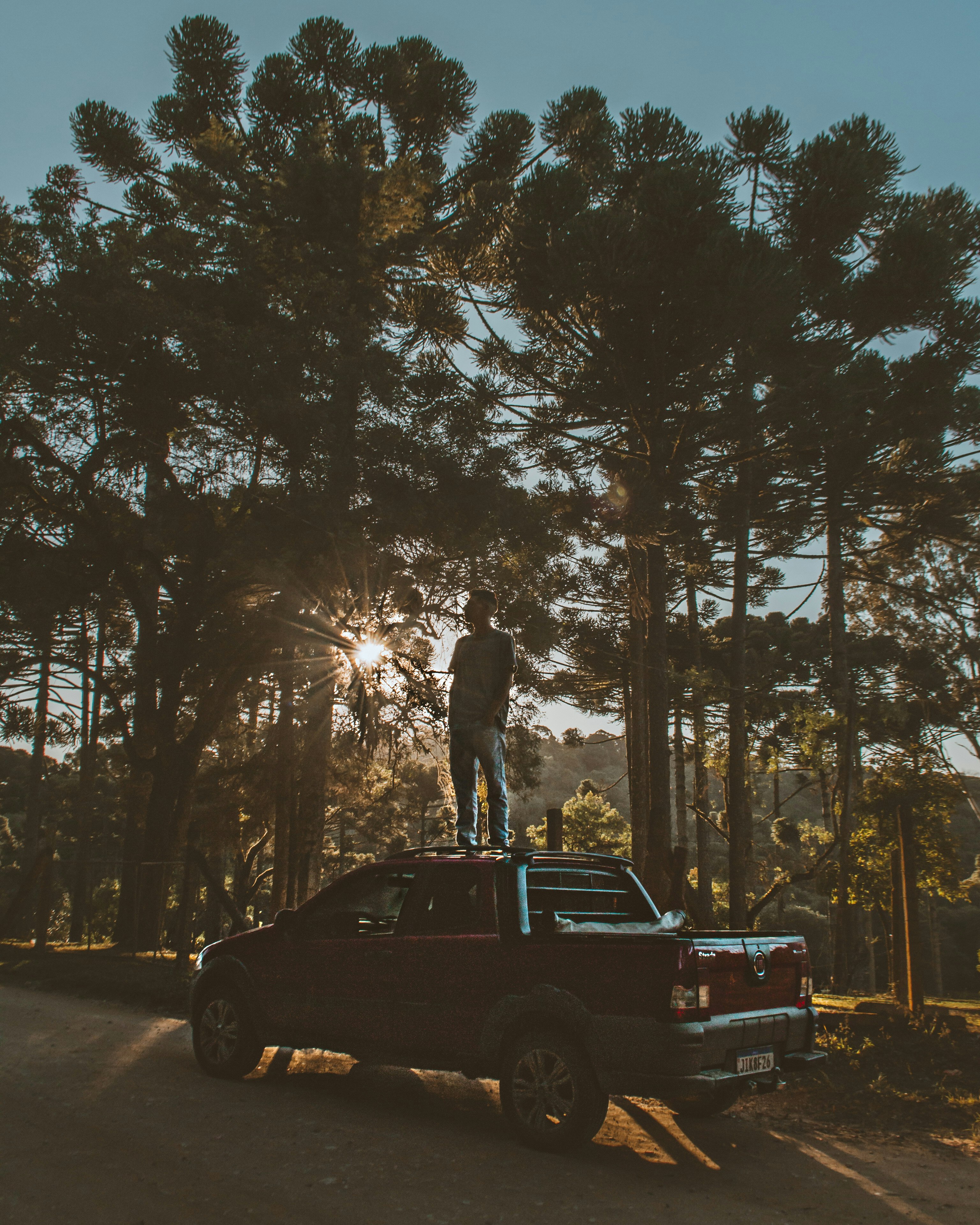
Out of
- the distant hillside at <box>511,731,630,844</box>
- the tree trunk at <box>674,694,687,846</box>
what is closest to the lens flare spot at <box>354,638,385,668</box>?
the tree trunk at <box>674,694,687,846</box>

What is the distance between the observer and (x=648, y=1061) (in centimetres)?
424

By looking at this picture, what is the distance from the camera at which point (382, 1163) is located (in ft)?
14.5

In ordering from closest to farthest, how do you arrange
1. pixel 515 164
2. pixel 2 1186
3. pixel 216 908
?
pixel 2 1186
pixel 216 908
pixel 515 164

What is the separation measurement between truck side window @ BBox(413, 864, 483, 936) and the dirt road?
1.10 m

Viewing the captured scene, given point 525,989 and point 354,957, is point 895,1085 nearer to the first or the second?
point 525,989

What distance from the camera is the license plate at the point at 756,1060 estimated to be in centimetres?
446

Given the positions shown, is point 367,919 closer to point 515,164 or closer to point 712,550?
point 515,164

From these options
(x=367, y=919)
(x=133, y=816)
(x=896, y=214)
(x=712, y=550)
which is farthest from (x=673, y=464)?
(x=133, y=816)

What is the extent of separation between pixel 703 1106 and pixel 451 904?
6.84ft

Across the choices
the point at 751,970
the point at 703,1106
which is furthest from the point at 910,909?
the point at 751,970

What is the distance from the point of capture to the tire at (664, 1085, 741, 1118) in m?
5.40

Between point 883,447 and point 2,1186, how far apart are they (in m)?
20.1

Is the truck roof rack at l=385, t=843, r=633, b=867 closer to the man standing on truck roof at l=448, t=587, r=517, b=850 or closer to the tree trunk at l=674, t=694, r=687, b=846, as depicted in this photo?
the man standing on truck roof at l=448, t=587, r=517, b=850

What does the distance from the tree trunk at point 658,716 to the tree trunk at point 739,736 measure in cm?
208
